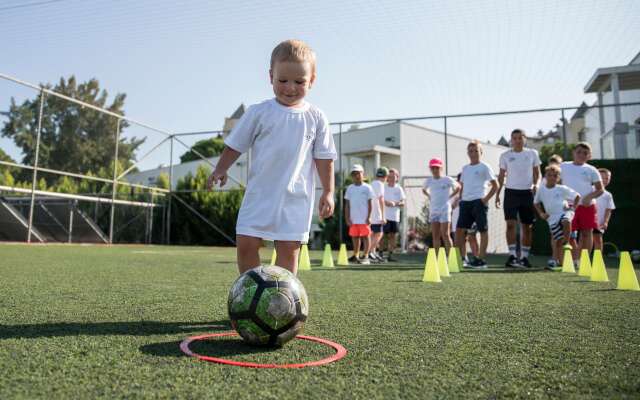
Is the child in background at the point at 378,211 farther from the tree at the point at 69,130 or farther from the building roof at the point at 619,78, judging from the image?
the building roof at the point at 619,78

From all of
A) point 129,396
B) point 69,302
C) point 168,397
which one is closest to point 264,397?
point 168,397

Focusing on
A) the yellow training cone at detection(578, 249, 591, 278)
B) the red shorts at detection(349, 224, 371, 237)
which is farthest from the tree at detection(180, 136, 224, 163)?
the yellow training cone at detection(578, 249, 591, 278)

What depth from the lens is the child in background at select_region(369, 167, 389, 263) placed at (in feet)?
33.3

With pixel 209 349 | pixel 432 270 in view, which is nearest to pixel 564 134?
pixel 432 270

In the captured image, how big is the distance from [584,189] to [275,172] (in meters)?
6.63

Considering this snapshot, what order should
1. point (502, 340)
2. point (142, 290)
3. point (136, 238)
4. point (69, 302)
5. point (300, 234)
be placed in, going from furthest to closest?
point (136, 238) → point (142, 290) → point (69, 302) → point (300, 234) → point (502, 340)

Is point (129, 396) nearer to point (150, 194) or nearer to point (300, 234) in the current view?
point (300, 234)

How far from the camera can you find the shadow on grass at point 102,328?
8.03 ft

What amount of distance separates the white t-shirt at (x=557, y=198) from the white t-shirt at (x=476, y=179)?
2.88ft

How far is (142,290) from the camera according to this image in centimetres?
431

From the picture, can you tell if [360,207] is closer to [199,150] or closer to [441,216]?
[441,216]

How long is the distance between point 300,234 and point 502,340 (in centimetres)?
122

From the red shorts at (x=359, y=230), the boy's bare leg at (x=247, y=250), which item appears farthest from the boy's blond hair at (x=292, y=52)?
the red shorts at (x=359, y=230)

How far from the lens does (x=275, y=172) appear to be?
2.96m
